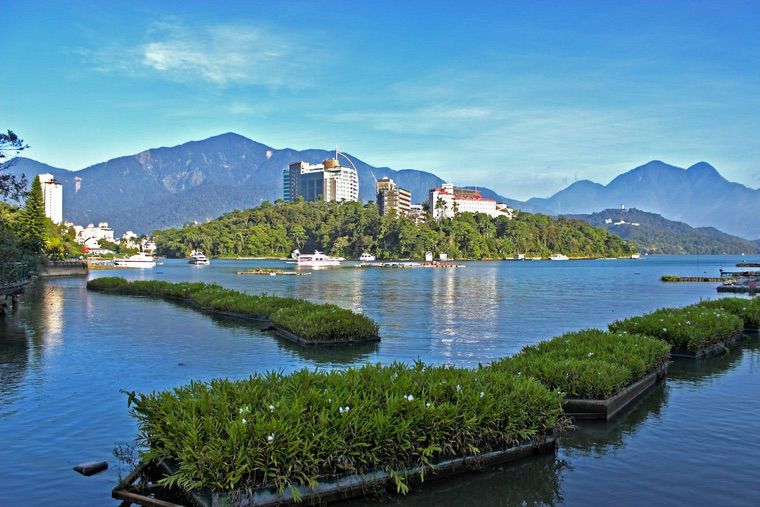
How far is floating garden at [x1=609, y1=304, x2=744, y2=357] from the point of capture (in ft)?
88.9

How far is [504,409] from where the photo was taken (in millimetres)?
13703

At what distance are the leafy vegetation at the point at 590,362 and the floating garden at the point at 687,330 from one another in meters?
4.23

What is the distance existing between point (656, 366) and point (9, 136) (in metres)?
28.8

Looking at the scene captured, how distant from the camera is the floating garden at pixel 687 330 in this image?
2711cm

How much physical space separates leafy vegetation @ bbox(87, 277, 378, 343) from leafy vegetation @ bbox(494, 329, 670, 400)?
11.6 meters

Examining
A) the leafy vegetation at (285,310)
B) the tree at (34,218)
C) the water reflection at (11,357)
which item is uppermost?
the tree at (34,218)

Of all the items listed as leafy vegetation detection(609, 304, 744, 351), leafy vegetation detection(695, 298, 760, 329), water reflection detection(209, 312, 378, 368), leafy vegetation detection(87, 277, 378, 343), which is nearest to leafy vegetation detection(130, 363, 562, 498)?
water reflection detection(209, 312, 378, 368)

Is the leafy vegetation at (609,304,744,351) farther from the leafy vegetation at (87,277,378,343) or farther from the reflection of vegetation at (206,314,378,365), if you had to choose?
the leafy vegetation at (87,277,378,343)

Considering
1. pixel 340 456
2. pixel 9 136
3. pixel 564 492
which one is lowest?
pixel 564 492

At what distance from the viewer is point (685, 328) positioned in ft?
90.1

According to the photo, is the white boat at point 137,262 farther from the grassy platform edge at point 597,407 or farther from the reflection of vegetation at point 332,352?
the grassy platform edge at point 597,407

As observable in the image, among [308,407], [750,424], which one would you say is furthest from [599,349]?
[308,407]

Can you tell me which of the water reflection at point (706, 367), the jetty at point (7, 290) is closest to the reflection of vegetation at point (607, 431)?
the water reflection at point (706, 367)

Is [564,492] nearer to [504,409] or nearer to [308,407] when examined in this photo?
[504,409]
